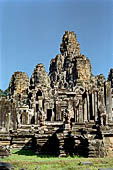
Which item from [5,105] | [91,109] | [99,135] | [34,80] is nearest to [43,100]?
[91,109]

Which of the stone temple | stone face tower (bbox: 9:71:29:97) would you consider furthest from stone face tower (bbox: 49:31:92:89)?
stone face tower (bbox: 9:71:29:97)

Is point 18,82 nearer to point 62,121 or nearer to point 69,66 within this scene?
point 69,66

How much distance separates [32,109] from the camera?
26.7 metres

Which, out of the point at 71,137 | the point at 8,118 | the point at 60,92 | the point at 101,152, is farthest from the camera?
the point at 60,92

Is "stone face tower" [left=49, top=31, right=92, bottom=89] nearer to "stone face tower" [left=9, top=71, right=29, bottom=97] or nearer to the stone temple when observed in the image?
the stone temple

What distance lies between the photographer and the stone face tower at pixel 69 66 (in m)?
56.8

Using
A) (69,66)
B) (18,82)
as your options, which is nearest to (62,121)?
(18,82)

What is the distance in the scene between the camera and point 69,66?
6319cm

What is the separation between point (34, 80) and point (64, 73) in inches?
396

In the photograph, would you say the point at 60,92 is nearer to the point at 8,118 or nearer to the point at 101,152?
the point at 8,118

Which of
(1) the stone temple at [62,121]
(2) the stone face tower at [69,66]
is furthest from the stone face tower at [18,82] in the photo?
(2) the stone face tower at [69,66]

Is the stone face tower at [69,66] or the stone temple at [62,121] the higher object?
the stone face tower at [69,66]

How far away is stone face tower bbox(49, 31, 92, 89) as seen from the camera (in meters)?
56.8

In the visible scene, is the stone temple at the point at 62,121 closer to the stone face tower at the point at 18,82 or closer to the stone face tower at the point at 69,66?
the stone face tower at the point at 18,82
